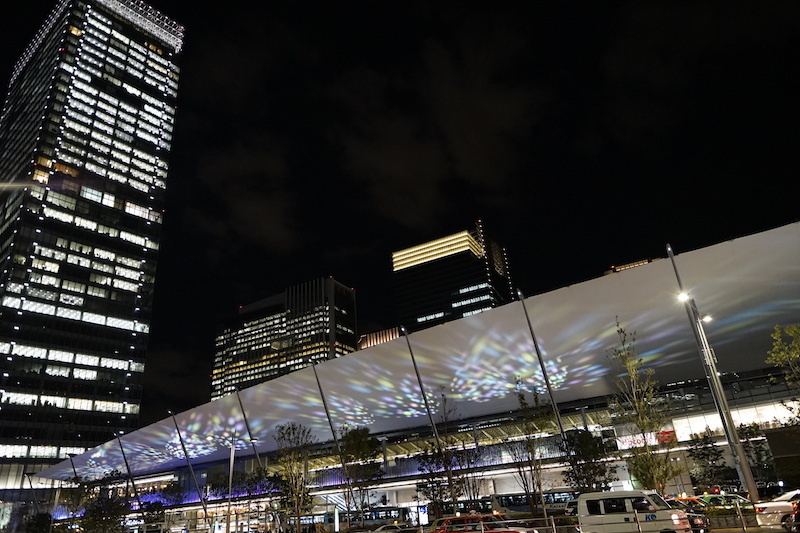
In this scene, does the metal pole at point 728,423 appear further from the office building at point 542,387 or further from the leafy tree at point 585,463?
the leafy tree at point 585,463

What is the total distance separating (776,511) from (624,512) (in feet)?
18.9

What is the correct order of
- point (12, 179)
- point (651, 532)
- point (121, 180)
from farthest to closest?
point (121, 180)
point (12, 179)
point (651, 532)

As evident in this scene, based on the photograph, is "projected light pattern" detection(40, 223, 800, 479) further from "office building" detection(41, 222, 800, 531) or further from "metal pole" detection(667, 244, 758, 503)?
"metal pole" detection(667, 244, 758, 503)

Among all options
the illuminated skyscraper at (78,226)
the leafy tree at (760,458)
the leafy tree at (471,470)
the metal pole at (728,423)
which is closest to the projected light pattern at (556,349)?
the leafy tree at (471,470)

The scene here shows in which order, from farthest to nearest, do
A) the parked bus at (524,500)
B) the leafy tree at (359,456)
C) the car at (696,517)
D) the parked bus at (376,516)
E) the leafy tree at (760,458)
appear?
1. the leafy tree at (359,456)
2. the parked bus at (376,516)
3. the leafy tree at (760,458)
4. the parked bus at (524,500)
5. the car at (696,517)

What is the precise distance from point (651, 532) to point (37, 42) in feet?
643

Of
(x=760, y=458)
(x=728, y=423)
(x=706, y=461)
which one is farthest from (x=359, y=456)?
(x=760, y=458)

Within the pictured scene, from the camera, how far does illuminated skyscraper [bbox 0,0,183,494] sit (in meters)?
110

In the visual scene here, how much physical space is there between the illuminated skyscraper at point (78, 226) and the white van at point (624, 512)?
119 m

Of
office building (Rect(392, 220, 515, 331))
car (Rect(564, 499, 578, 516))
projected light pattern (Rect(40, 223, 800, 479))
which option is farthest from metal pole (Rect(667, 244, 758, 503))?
office building (Rect(392, 220, 515, 331))

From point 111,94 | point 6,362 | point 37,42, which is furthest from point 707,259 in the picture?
point 37,42

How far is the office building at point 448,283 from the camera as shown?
6619 inches

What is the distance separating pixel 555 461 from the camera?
131ft

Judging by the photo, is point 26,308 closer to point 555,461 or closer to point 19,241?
point 19,241
